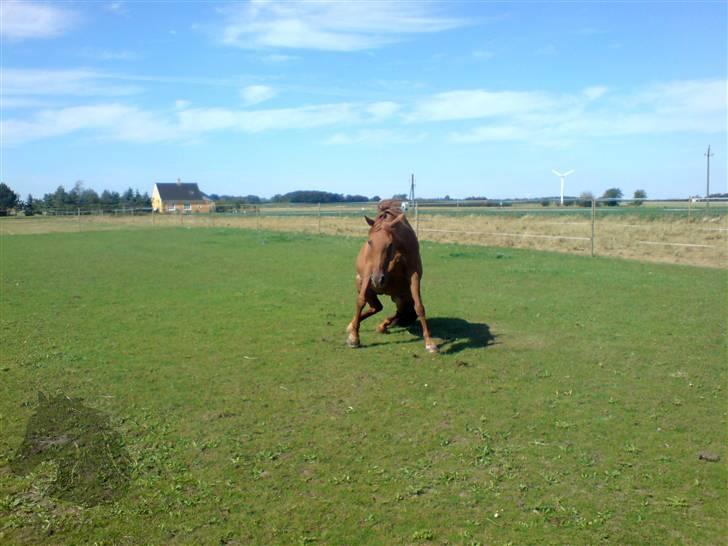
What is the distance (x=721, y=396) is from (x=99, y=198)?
52716mm

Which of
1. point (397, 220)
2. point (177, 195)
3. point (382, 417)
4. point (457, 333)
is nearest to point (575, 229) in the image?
point (457, 333)

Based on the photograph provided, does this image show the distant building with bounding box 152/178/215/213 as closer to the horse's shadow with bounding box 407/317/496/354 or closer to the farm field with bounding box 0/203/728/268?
the farm field with bounding box 0/203/728/268

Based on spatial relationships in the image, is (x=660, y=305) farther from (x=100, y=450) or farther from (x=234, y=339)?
(x=100, y=450)

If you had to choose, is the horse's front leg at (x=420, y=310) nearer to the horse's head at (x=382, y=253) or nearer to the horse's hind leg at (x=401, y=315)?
the horse's head at (x=382, y=253)

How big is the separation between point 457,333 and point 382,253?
5.85 feet

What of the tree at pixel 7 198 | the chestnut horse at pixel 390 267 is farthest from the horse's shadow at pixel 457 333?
the tree at pixel 7 198

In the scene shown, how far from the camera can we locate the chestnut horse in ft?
23.9

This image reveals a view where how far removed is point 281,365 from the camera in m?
6.80

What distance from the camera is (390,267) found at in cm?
743

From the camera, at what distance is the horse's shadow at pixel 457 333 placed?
24.8ft

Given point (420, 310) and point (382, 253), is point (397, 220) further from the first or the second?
point (420, 310)

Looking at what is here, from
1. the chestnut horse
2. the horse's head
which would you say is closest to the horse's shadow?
the chestnut horse

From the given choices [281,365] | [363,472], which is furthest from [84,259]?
[363,472]

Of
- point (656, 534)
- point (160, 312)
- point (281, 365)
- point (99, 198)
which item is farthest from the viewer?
point (99, 198)
